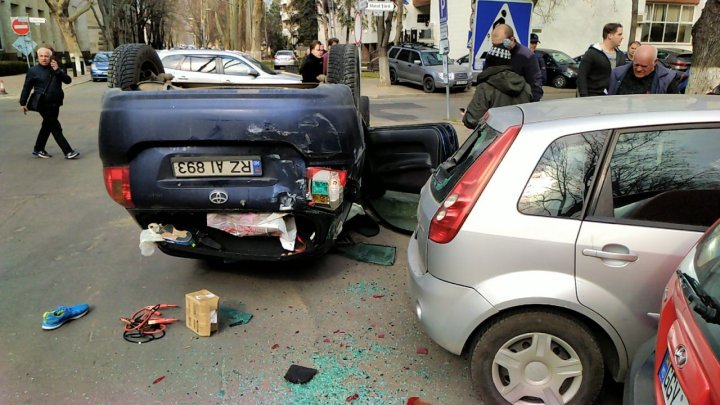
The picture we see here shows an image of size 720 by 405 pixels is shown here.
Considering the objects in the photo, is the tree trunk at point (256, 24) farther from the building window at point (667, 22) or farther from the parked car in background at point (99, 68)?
the building window at point (667, 22)

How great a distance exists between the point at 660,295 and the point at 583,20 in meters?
32.6

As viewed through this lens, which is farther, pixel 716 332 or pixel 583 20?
pixel 583 20

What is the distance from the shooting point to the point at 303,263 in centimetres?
468

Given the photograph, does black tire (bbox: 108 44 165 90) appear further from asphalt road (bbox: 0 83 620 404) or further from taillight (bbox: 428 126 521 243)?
taillight (bbox: 428 126 521 243)

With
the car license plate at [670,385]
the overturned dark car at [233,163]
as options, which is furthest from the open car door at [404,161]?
the car license plate at [670,385]

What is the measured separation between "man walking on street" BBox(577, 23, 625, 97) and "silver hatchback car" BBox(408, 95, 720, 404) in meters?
3.71

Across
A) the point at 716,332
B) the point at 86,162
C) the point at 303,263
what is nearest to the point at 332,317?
the point at 303,263

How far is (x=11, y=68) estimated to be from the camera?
32.2 metres

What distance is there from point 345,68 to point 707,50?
15.5 ft

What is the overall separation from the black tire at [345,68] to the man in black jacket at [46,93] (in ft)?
20.0

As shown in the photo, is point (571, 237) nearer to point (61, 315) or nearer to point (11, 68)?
point (61, 315)

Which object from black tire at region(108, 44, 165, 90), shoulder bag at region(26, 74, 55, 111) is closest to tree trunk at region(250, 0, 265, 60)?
shoulder bag at region(26, 74, 55, 111)

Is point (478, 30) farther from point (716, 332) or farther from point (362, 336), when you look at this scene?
point (716, 332)

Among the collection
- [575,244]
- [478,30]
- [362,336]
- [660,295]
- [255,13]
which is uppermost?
[255,13]
